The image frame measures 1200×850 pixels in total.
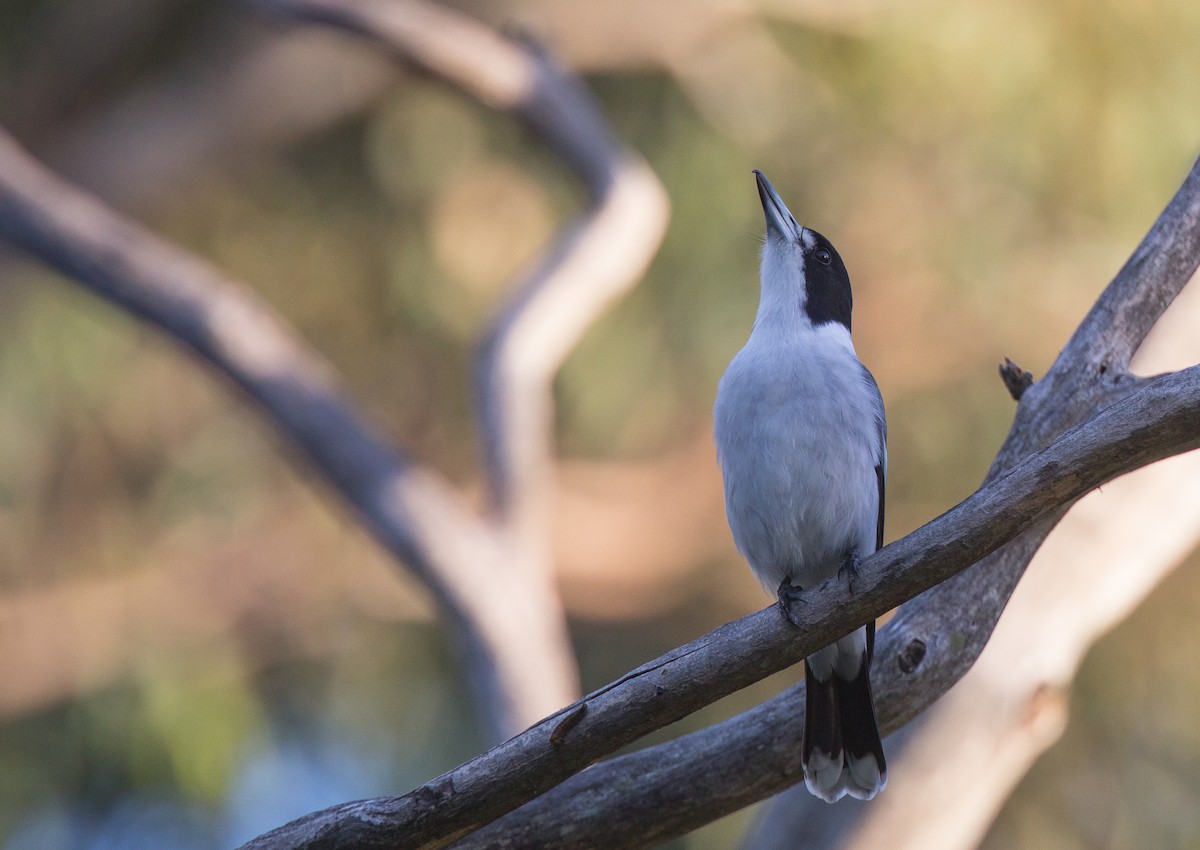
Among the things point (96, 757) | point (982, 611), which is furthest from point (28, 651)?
point (982, 611)

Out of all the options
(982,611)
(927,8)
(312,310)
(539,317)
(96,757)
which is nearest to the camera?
(982,611)

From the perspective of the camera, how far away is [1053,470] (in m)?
Answer: 2.04

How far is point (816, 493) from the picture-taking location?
8.99ft

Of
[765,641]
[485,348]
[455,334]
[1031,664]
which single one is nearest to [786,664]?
[765,641]

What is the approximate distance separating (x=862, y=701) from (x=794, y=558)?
319 mm

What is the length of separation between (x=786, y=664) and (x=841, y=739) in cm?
57

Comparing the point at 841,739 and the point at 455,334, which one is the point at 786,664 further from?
the point at 455,334

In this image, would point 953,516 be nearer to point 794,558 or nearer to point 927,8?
point 794,558

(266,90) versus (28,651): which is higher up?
(266,90)

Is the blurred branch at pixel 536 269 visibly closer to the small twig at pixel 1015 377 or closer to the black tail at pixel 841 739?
the black tail at pixel 841 739

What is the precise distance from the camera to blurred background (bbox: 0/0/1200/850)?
226 inches

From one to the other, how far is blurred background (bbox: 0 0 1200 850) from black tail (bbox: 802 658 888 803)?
322cm

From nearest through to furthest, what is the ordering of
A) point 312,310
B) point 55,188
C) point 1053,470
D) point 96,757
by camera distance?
point 1053,470 < point 55,188 < point 96,757 < point 312,310

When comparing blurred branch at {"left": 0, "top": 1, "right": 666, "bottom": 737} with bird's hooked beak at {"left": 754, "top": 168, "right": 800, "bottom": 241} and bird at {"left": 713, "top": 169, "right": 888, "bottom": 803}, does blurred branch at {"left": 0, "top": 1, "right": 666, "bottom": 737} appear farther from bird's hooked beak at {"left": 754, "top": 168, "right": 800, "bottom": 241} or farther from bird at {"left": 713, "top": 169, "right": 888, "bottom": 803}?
bird at {"left": 713, "top": 169, "right": 888, "bottom": 803}
